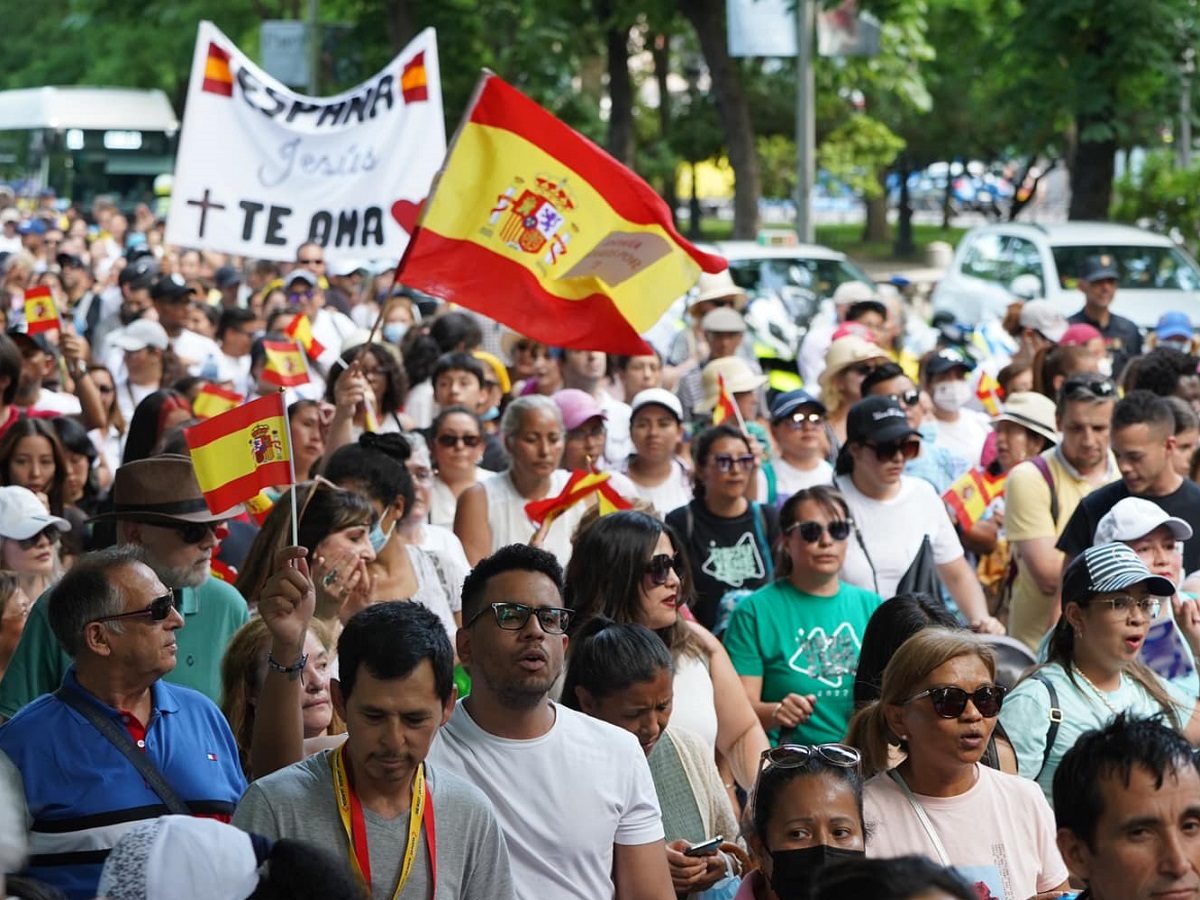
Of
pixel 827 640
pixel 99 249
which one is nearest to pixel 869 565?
pixel 827 640

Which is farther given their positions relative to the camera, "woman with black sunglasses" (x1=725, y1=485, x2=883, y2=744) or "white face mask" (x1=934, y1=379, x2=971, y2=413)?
"white face mask" (x1=934, y1=379, x2=971, y2=413)

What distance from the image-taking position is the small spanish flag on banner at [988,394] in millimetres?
11867

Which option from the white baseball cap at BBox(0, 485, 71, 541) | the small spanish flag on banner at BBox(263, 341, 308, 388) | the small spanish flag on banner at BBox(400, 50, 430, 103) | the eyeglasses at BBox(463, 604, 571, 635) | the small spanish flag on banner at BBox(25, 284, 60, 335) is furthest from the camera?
the small spanish flag on banner at BBox(400, 50, 430, 103)

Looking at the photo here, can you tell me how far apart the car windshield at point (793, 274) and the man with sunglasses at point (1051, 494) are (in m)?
10.8

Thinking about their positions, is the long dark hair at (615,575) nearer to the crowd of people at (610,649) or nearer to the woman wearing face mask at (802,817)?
the crowd of people at (610,649)

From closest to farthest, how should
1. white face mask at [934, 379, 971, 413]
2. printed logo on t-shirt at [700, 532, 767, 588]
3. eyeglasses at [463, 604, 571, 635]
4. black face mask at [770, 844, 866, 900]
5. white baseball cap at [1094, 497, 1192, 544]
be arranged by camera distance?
1. black face mask at [770, 844, 866, 900]
2. eyeglasses at [463, 604, 571, 635]
3. white baseball cap at [1094, 497, 1192, 544]
4. printed logo on t-shirt at [700, 532, 767, 588]
5. white face mask at [934, 379, 971, 413]

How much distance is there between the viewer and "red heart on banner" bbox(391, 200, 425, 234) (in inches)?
463

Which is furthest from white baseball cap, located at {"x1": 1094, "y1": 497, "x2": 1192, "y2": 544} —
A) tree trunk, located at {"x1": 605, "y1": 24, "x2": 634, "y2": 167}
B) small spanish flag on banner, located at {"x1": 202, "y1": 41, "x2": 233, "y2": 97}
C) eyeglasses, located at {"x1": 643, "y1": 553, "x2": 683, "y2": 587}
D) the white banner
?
tree trunk, located at {"x1": 605, "y1": 24, "x2": 634, "y2": 167}

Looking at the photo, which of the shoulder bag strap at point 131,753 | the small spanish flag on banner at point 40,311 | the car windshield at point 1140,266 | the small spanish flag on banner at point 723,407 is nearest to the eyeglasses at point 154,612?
the shoulder bag strap at point 131,753

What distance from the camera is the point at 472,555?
8.34 m

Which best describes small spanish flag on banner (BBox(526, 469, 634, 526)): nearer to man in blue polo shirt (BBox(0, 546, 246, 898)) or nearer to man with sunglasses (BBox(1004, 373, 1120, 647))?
man with sunglasses (BBox(1004, 373, 1120, 647))

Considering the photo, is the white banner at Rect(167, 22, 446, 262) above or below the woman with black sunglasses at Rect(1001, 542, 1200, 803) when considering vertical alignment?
above

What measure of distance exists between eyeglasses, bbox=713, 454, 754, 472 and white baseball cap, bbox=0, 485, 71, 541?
100 inches

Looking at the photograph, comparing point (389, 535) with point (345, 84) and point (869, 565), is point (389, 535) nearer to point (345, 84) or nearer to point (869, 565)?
point (869, 565)
